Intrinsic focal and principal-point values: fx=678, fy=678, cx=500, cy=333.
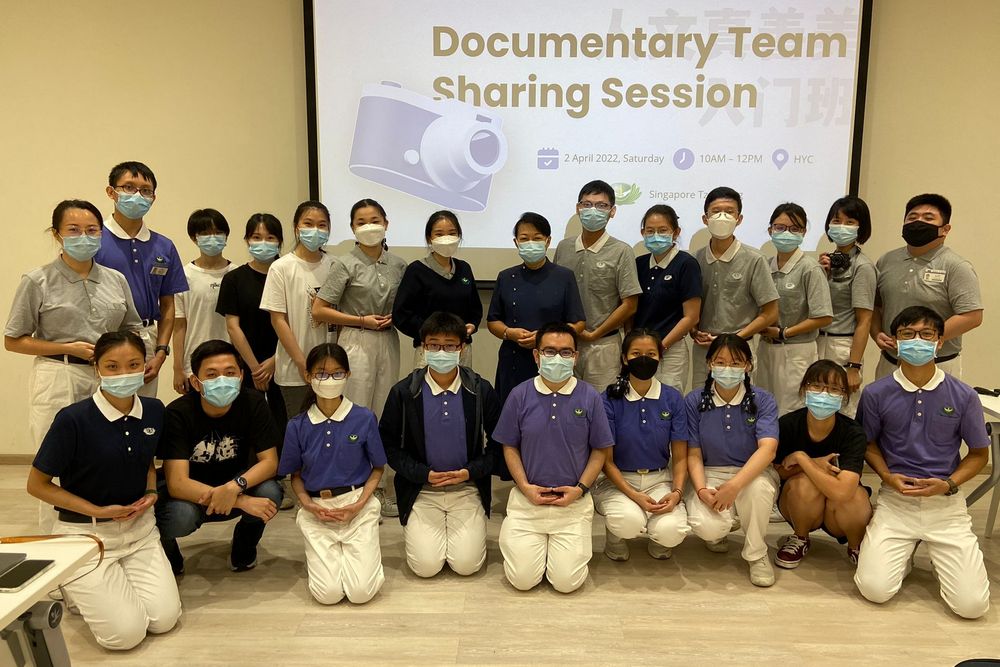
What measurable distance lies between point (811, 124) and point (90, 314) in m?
3.88

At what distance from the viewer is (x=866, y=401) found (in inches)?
114

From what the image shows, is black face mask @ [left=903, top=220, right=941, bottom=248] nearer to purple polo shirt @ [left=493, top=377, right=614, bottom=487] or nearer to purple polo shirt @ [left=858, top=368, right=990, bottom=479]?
purple polo shirt @ [left=858, top=368, right=990, bottom=479]

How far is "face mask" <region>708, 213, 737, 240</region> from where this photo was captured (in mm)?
3320

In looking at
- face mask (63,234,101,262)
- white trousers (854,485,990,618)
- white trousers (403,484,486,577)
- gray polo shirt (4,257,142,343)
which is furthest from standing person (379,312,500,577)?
white trousers (854,485,990,618)

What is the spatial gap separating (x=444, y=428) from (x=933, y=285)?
247 centimetres

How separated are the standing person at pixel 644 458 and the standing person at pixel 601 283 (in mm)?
412

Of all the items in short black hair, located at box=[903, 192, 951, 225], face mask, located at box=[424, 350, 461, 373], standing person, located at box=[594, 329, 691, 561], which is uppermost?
short black hair, located at box=[903, 192, 951, 225]

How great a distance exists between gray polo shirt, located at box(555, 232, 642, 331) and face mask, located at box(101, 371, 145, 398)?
2.02 metres

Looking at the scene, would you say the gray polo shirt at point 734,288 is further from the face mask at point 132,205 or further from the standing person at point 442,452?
the face mask at point 132,205

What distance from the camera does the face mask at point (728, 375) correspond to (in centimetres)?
285

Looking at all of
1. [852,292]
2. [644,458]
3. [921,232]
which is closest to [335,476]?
[644,458]

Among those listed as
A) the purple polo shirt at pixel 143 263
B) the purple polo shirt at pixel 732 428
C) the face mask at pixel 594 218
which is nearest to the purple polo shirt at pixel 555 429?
the purple polo shirt at pixel 732 428

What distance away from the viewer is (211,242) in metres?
3.50

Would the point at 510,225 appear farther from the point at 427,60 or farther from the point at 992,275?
the point at 992,275
